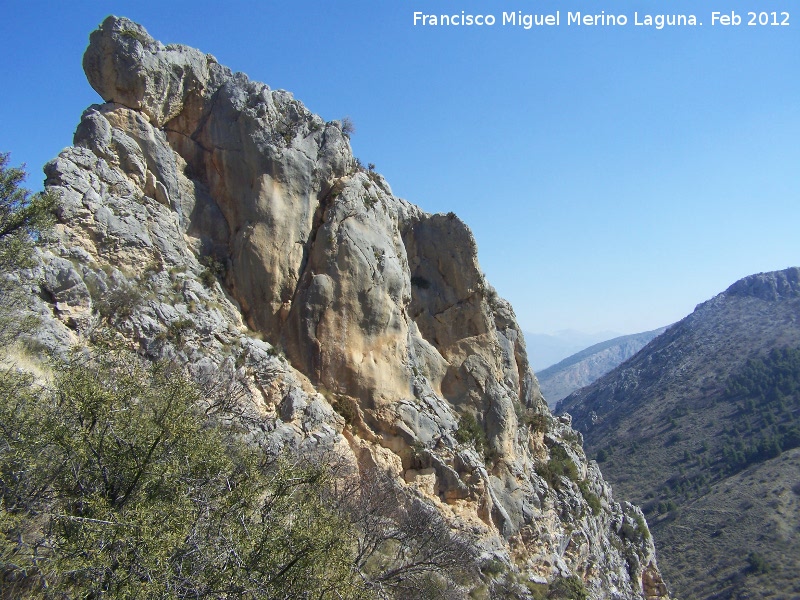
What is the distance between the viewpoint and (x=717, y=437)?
299 ft

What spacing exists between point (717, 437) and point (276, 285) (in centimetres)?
9164

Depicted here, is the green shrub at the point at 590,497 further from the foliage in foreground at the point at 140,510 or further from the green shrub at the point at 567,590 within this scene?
the foliage in foreground at the point at 140,510

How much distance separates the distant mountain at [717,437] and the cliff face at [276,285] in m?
40.3

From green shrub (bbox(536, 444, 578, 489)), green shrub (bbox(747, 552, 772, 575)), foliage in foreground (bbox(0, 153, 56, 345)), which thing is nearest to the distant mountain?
green shrub (bbox(747, 552, 772, 575))

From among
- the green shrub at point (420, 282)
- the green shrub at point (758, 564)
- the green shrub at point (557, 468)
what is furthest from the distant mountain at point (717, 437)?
the green shrub at point (420, 282)

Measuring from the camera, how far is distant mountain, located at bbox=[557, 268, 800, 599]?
60000 millimetres

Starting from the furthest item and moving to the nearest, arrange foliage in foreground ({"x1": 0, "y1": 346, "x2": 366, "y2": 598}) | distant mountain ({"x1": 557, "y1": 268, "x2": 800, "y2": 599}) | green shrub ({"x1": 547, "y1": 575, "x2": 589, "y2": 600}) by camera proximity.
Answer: distant mountain ({"x1": 557, "y1": 268, "x2": 800, "y2": 599}) < green shrub ({"x1": 547, "y1": 575, "x2": 589, "y2": 600}) < foliage in foreground ({"x1": 0, "y1": 346, "x2": 366, "y2": 598})

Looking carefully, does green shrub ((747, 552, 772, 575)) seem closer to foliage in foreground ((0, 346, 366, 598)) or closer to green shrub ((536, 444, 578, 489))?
green shrub ((536, 444, 578, 489))

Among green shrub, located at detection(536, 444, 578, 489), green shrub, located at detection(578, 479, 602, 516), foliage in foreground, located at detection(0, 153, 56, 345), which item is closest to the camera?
foliage in foreground, located at detection(0, 153, 56, 345)

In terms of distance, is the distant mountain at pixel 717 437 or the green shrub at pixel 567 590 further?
the distant mountain at pixel 717 437

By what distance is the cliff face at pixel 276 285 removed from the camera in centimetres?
2100

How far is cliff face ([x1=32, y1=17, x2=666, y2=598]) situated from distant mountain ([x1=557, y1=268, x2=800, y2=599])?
4031 centimetres

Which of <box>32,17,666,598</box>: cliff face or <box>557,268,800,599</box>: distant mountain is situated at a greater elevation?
<box>32,17,666,598</box>: cliff face

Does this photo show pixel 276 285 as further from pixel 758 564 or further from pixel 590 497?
pixel 758 564
